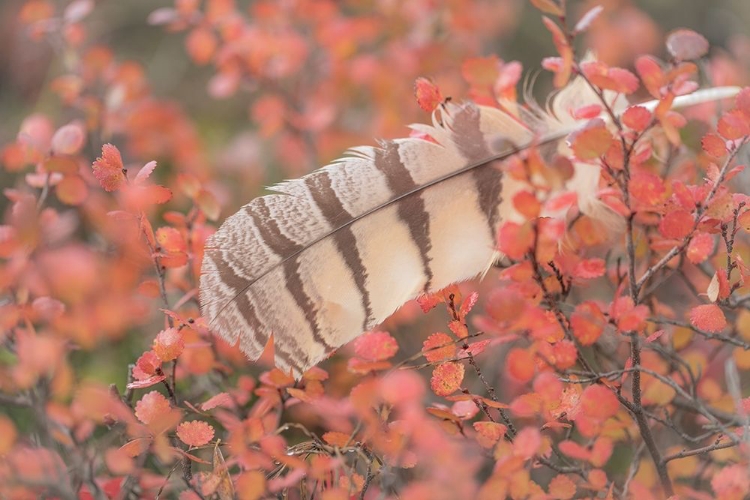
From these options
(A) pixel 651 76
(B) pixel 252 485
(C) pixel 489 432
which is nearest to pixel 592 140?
(A) pixel 651 76

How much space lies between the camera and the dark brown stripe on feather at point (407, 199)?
→ 3.18 feet

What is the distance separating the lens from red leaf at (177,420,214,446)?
0.92 m

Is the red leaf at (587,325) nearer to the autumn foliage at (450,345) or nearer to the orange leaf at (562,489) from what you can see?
the autumn foliage at (450,345)

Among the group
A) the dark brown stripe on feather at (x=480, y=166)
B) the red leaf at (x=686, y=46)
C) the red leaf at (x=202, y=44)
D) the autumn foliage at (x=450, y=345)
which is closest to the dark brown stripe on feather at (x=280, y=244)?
the autumn foliage at (x=450, y=345)

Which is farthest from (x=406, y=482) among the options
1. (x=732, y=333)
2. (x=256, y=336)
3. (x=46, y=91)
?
(x=46, y=91)

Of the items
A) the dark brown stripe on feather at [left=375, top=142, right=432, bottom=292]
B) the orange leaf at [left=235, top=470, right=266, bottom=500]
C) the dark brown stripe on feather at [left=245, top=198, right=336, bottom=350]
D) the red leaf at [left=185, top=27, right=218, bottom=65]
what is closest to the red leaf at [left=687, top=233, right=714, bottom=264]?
the dark brown stripe on feather at [left=375, top=142, right=432, bottom=292]

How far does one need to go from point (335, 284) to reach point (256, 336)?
0.41ft

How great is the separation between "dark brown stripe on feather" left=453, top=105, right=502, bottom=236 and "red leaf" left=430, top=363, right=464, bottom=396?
184 millimetres

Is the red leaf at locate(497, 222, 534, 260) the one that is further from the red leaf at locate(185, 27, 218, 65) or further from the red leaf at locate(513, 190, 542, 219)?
the red leaf at locate(185, 27, 218, 65)

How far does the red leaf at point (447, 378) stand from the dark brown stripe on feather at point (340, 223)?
0.37 feet

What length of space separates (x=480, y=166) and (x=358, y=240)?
0.19 m

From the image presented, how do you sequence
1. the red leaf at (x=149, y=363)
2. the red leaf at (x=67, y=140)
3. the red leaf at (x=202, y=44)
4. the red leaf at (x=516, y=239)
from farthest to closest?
1. the red leaf at (x=202, y=44)
2. the red leaf at (x=67, y=140)
3. the red leaf at (x=149, y=363)
4. the red leaf at (x=516, y=239)

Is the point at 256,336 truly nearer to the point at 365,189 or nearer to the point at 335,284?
the point at 335,284

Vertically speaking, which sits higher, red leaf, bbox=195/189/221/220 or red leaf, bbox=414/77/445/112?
red leaf, bbox=414/77/445/112
